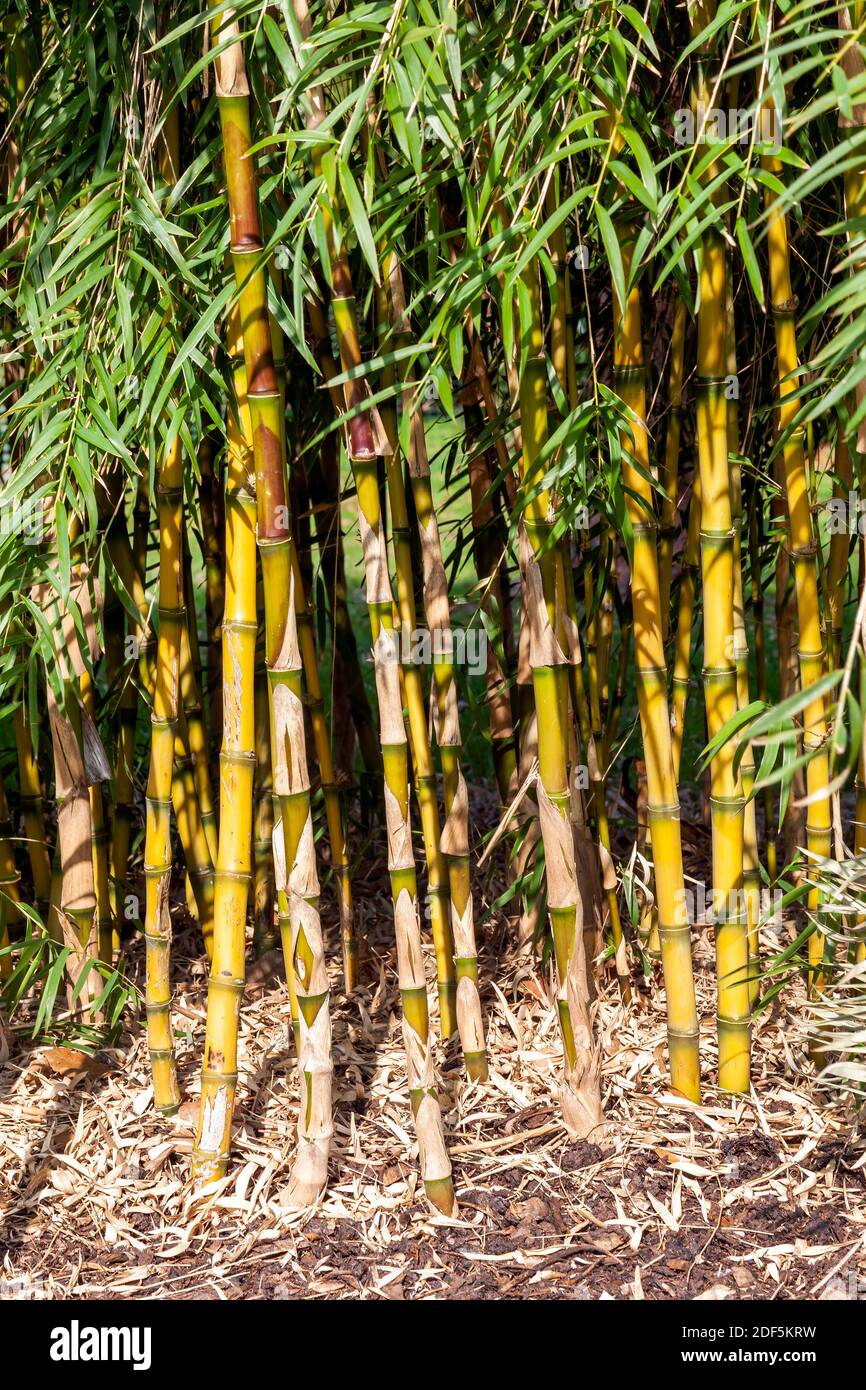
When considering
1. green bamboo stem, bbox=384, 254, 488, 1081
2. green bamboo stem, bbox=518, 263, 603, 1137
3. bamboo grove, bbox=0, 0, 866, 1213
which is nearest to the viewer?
bamboo grove, bbox=0, 0, 866, 1213

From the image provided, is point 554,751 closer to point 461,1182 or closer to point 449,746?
point 449,746

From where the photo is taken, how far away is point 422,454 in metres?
1.62

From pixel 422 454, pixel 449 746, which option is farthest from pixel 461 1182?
pixel 422 454

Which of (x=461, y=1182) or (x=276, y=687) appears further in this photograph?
(x=461, y=1182)

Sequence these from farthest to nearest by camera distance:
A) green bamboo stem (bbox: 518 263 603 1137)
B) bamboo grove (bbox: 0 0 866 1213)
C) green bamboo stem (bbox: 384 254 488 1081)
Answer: green bamboo stem (bbox: 384 254 488 1081)
green bamboo stem (bbox: 518 263 603 1137)
bamboo grove (bbox: 0 0 866 1213)

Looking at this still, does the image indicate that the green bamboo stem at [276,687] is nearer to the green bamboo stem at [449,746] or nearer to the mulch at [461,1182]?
the mulch at [461,1182]

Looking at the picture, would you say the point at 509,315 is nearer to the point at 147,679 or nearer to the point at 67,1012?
the point at 147,679

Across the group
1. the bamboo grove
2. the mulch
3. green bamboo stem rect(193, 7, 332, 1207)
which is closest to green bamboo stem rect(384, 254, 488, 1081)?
the bamboo grove

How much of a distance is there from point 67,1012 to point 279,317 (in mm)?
1218

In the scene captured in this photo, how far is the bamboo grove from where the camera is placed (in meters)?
1.31

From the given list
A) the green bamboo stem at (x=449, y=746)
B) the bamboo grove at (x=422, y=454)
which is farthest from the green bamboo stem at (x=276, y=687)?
the green bamboo stem at (x=449, y=746)

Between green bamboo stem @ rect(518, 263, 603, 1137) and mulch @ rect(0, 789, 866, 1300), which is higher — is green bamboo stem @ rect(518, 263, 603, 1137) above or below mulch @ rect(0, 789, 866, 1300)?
above

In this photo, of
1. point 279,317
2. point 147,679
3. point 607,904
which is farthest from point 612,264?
point 607,904

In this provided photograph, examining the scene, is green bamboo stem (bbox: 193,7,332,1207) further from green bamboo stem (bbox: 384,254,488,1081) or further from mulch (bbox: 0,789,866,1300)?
green bamboo stem (bbox: 384,254,488,1081)
